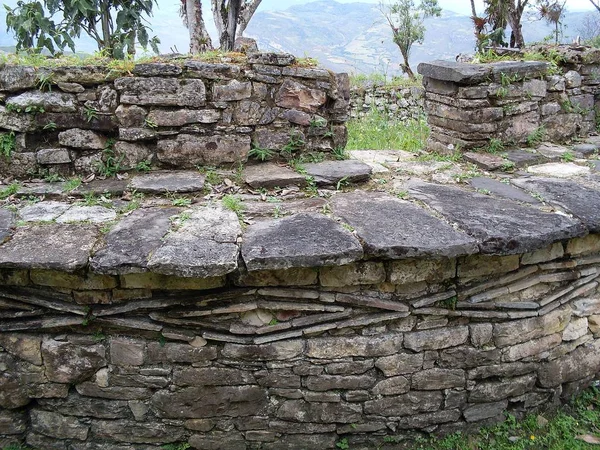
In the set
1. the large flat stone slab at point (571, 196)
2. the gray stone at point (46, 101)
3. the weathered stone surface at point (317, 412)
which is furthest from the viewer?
the gray stone at point (46, 101)

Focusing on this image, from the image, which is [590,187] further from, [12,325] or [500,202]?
[12,325]

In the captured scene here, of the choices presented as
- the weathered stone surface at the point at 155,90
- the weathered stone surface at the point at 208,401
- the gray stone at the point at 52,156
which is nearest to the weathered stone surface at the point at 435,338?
the weathered stone surface at the point at 208,401

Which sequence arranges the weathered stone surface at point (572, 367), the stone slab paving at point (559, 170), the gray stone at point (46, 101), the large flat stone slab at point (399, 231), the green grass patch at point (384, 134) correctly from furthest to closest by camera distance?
the green grass patch at point (384, 134)
the stone slab paving at point (559, 170)
the gray stone at point (46, 101)
the weathered stone surface at point (572, 367)
the large flat stone slab at point (399, 231)

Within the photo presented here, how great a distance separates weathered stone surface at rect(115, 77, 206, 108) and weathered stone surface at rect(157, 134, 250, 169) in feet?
0.83

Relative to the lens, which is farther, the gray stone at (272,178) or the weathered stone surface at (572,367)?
the gray stone at (272,178)

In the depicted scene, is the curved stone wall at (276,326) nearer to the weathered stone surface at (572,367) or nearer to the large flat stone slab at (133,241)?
the large flat stone slab at (133,241)

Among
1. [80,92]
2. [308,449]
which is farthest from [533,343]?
[80,92]

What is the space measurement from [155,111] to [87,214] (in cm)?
87

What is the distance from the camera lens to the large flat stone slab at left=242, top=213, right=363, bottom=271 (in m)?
2.48

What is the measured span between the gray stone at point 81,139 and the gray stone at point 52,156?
58mm

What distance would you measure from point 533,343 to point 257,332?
5.40ft

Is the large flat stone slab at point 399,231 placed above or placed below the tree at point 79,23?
below

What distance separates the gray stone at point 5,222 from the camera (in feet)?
→ 8.83

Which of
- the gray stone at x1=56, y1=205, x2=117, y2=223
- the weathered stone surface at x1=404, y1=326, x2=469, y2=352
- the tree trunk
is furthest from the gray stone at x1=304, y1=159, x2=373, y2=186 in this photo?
the tree trunk
